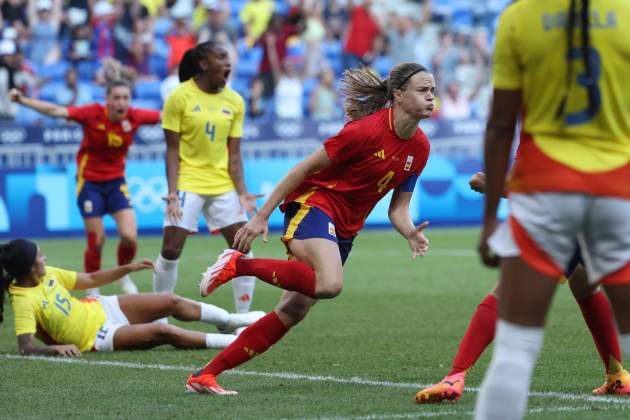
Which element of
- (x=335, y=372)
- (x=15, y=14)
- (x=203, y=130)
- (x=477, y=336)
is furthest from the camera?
(x=15, y=14)

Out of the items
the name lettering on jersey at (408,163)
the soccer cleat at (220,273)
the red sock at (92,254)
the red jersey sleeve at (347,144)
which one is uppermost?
the red jersey sleeve at (347,144)

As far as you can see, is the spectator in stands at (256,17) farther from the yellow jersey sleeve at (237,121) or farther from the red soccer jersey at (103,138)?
the yellow jersey sleeve at (237,121)

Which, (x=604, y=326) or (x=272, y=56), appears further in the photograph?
(x=272, y=56)

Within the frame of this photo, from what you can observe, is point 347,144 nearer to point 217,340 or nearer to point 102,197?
point 217,340

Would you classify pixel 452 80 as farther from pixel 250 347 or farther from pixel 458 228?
pixel 250 347

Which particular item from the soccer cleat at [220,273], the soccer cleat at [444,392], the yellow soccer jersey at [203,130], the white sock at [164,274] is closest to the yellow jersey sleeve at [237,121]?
the yellow soccer jersey at [203,130]

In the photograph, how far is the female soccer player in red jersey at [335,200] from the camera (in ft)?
22.1

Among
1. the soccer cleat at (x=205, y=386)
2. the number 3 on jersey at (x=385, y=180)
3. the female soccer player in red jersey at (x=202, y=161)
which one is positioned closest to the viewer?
the soccer cleat at (x=205, y=386)

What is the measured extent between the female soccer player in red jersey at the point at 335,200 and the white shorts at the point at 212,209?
291 cm

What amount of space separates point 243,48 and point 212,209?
48.5ft

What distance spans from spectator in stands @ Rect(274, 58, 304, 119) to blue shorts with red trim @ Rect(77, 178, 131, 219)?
10546mm

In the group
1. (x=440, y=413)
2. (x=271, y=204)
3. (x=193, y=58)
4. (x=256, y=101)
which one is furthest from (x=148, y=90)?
(x=440, y=413)

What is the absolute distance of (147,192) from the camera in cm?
1933

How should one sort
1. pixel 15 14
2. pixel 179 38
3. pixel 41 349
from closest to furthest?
pixel 41 349, pixel 15 14, pixel 179 38
